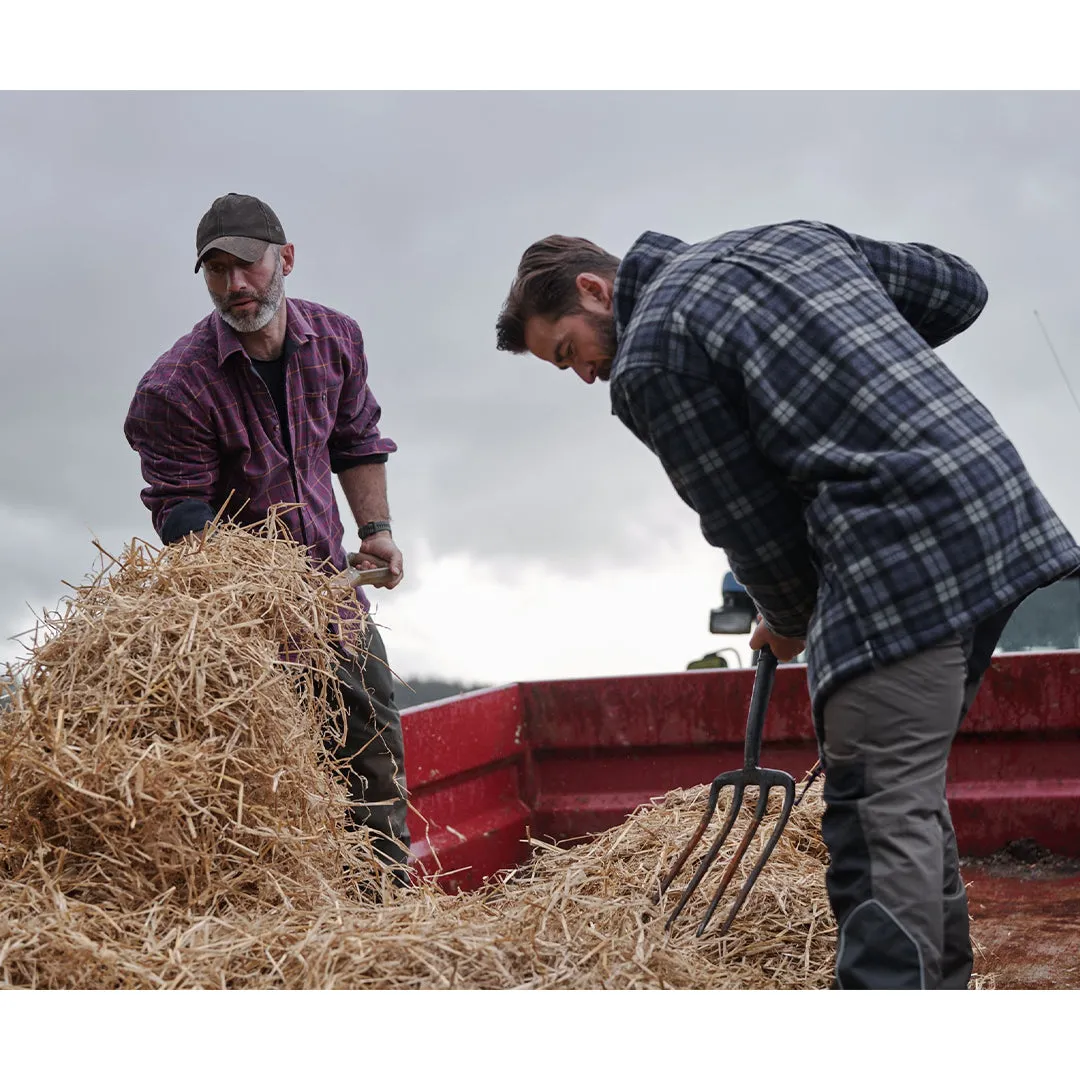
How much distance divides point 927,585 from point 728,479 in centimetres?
41

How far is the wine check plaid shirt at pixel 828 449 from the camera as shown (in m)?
2.09

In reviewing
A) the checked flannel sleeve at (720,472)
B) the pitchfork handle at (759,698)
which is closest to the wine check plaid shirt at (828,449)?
the checked flannel sleeve at (720,472)

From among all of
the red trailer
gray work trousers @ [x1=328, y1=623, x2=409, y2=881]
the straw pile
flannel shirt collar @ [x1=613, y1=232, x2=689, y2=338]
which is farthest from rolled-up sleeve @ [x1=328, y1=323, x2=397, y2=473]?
flannel shirt collar @ [x1=613, y1=232, x2=689, y2=338]

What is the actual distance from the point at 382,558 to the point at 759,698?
1.45 metres

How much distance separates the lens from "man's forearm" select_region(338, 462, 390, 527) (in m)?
4.14

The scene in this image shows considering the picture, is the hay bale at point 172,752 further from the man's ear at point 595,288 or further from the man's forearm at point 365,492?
the man's forearm at point 365,492

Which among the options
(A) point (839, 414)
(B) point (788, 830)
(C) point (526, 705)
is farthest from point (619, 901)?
(C) point (526, 705)

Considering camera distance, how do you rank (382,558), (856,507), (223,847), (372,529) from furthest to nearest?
(372,529) → (382,558) → (223,847) → (856,507)

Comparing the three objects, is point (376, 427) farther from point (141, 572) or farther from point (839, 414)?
point (839, 414)

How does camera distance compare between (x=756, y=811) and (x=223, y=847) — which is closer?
(x=223, y=847)

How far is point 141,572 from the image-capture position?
2.86 meters

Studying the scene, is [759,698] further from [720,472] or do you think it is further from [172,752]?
[172,752]

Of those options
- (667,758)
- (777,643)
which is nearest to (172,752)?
(777,643)

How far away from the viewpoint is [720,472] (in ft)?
7.43
